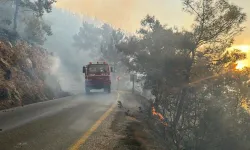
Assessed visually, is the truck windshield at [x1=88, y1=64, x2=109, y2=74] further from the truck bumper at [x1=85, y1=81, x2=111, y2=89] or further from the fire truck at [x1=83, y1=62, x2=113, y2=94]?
the truck bumper at [x1=85, y1=81, x2=111, y2=89]

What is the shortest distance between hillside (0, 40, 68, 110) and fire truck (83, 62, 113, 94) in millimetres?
4295

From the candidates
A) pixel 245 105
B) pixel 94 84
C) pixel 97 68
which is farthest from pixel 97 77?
pixel 245 105

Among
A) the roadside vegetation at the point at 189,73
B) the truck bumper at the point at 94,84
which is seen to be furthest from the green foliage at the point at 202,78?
the truck bumper at the point at 94,84

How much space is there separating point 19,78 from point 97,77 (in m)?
10.6

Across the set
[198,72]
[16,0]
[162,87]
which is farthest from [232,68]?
[16,0]

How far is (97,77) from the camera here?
29.4 m

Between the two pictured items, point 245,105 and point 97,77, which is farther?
point 245,105

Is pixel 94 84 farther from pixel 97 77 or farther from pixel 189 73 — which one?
pixel 189 73

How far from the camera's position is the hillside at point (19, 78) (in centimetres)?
1616

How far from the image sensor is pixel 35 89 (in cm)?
2111

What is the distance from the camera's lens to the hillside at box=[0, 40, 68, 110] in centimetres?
1616

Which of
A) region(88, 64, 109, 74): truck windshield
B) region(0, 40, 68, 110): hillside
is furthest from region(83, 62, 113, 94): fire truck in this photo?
region(0, 40, 68, 110): hillside

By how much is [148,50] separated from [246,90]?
12802mm

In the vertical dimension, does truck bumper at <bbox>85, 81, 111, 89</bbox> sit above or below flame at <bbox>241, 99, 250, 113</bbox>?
above
